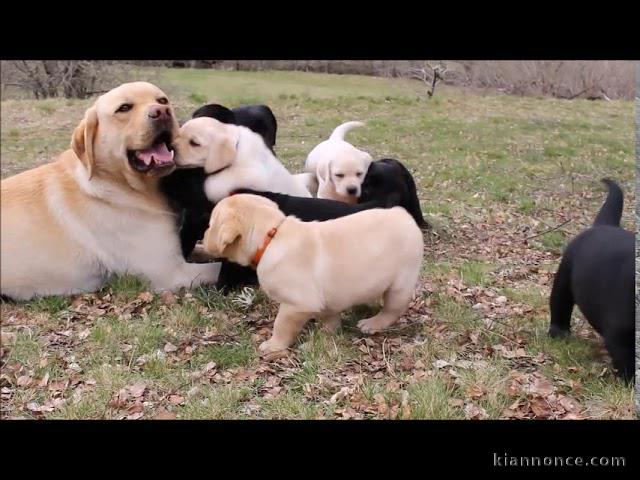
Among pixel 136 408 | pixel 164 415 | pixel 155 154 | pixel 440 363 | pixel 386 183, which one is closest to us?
pixel 164 415

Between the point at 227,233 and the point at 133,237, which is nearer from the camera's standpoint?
the point at 227,233

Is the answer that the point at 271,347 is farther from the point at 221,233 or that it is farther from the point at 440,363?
the point at 440,363

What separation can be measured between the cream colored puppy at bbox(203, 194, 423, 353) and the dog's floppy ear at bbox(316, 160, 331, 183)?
1.75 meters

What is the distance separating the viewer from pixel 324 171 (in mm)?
5316

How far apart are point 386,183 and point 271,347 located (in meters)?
2.22

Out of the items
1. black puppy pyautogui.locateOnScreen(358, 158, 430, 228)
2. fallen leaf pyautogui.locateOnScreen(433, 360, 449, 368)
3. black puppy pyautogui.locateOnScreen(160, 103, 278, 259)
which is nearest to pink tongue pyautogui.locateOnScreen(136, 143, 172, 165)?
black puppy pyautogui.locateOnScreen(160, 103, 278, 259)

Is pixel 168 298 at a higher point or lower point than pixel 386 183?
lower

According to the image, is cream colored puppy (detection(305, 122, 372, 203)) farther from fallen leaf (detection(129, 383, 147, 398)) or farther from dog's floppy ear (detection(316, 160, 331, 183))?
fallen leaf (detection(129, 383, 147, 398))

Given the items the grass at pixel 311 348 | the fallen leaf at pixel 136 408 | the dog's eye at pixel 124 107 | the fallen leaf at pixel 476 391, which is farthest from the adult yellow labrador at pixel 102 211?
the fallen leaf at pixel 476 391

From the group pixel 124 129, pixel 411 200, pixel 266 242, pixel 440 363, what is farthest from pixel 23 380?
pixel 411 200

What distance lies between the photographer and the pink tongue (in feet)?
12.5

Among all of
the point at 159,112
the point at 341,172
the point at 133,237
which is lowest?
the point at 133,237
